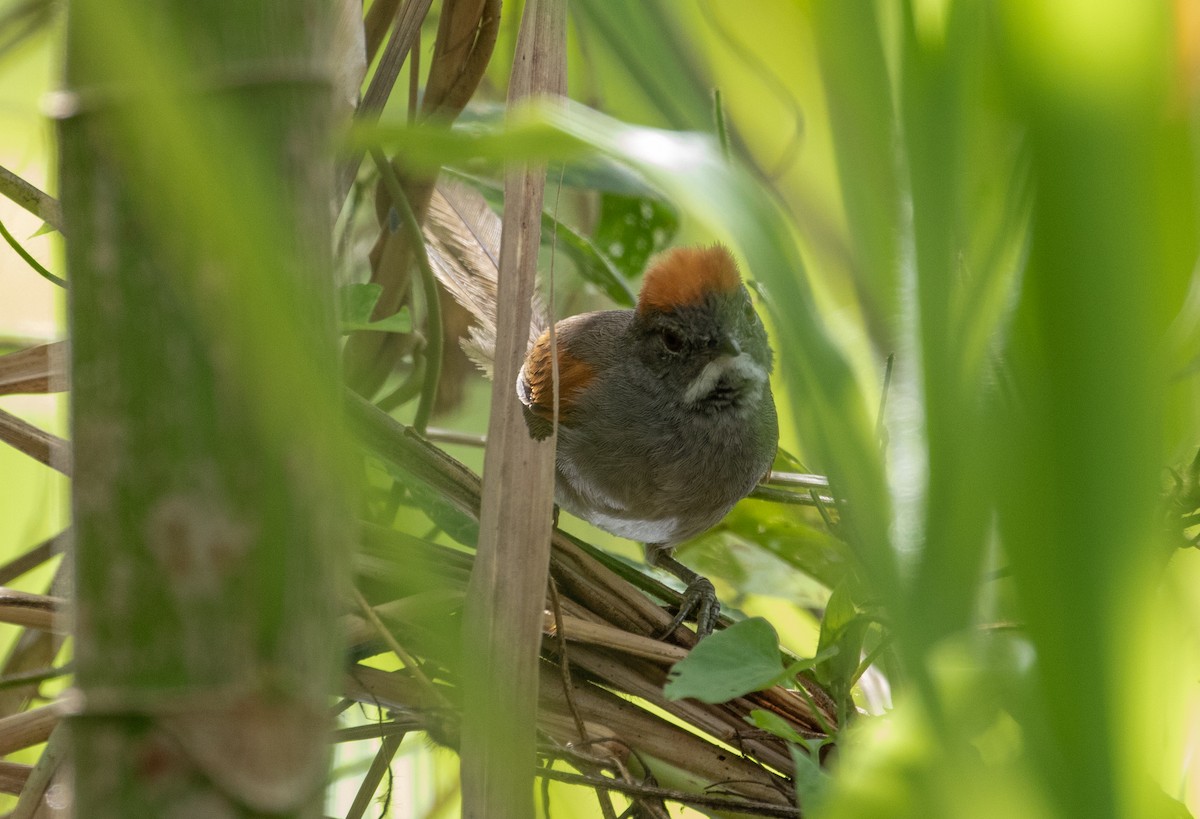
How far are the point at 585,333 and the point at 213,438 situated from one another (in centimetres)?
216

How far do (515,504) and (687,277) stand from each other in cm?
145

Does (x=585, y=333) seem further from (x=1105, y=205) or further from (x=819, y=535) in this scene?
(x=1105, y=205)

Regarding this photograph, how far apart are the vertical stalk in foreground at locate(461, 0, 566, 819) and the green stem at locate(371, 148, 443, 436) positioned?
542mm

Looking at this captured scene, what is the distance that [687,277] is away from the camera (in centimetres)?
238

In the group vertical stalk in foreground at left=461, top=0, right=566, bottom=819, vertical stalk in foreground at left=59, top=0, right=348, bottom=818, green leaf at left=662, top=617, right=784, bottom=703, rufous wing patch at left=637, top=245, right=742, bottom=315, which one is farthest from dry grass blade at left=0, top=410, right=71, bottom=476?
rufous wing patch at left=637, top=245, right=742, bottom=315

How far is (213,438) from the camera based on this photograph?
52 centimetres

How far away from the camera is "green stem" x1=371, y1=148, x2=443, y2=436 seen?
1.64 m

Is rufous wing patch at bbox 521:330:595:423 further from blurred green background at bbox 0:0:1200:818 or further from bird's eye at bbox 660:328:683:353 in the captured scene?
blurred green background at bbox 0:0:1200:818

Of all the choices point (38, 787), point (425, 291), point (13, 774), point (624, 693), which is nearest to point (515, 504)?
point (624, 693)

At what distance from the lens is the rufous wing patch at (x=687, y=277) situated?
7.68 ft

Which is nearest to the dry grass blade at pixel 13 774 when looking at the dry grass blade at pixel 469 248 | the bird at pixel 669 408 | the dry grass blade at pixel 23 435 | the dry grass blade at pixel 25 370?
the dry grass blade at pixel 23 435

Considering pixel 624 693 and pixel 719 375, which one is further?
pixel 719 375

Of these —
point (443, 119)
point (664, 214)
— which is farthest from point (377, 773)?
point (664, 214)

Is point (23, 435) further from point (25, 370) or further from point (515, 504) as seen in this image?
point (515, 504)
